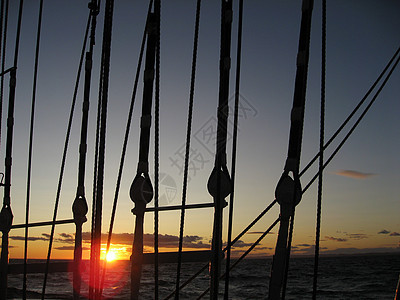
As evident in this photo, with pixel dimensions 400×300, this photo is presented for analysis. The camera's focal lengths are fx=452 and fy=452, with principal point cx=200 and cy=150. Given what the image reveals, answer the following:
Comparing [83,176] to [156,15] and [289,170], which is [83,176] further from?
[289,170]

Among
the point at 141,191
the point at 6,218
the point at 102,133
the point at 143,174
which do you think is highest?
the point at 102,133

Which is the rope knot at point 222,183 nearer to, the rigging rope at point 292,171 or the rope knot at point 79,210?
the rigging rope at point 292,171

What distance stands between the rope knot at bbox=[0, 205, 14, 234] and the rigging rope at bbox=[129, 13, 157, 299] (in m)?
6.27

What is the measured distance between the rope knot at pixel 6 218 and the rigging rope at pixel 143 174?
627 cm

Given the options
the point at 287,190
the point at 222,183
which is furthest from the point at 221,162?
the point at 287,190

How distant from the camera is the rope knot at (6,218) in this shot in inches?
441

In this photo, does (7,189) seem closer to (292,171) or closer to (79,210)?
(79,210)

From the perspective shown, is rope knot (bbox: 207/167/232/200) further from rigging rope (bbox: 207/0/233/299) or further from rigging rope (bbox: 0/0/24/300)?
rigging rope (bbox: 0/0/24/300)

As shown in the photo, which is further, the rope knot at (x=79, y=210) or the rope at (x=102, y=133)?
the rope knot at (x=79, y=210)

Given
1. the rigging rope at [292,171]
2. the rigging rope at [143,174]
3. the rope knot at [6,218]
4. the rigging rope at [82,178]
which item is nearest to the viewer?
the rigging rope at [292,171]

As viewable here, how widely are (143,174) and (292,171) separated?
2199 mm

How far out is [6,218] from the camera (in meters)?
11.2

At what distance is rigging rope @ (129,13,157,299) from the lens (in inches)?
236

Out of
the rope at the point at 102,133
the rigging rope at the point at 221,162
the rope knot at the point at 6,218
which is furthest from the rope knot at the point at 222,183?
the rope knot at the point at 6,218
